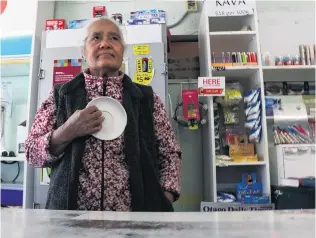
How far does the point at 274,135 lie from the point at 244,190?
432 millimetres

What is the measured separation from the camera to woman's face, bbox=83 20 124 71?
1.11 m

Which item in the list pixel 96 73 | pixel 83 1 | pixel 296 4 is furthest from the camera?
pixel 83 1

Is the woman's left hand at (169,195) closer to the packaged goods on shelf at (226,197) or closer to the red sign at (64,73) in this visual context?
the packaged goods on shelf at (226,197)

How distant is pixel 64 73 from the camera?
1.79m

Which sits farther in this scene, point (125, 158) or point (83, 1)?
point (83, 1)

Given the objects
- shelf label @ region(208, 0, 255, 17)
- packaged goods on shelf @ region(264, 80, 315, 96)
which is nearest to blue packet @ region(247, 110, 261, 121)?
packaged goods on shelf @ region(264, 80, 315, 96)

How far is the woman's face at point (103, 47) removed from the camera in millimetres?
1110

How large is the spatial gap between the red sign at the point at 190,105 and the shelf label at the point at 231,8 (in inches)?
22.6

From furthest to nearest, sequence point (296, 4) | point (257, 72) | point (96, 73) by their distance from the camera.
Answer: point (296, 4) → point (257, 72) → point (96, 73)

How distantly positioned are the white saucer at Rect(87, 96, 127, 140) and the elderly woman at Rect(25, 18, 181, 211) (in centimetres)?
2

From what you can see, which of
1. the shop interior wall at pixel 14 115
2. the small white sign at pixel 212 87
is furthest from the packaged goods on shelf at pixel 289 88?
the shop interior wall at pixel 14 115

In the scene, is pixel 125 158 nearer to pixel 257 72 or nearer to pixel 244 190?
pixel 244 190

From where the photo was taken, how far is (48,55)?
6.03 ft

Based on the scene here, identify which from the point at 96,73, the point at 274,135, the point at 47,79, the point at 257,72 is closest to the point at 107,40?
the point at 96,73
